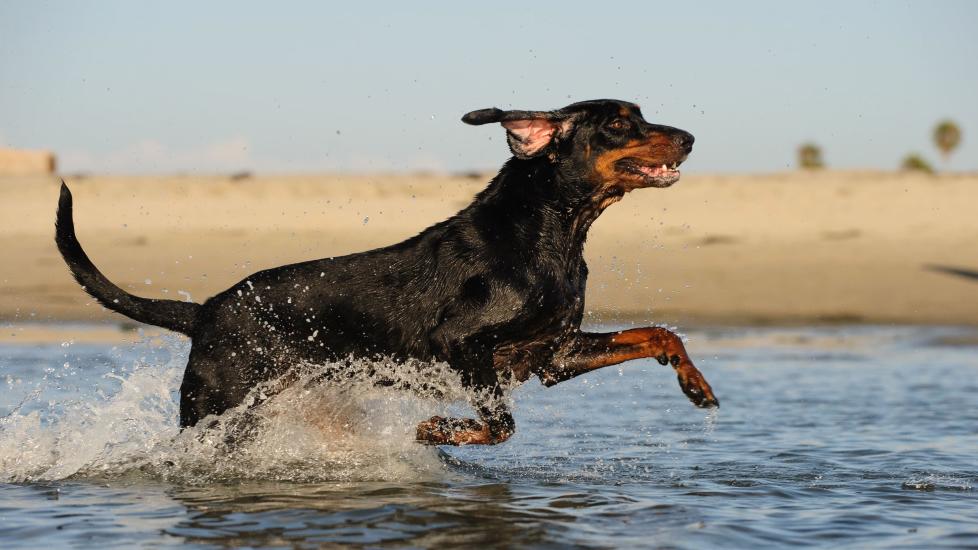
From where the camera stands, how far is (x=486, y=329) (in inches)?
235

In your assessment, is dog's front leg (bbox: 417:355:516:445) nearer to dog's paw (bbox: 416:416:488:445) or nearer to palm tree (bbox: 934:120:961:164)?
dog's paw (bbox: 416:416:488:445)

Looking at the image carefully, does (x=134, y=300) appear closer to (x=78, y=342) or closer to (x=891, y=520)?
(x=891, y=520)

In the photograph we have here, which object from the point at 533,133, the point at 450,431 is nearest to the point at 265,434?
the point at 450,431

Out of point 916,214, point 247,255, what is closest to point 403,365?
point 247,255

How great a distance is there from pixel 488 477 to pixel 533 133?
5.96 ft

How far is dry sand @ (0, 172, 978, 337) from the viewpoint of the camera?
16.1m

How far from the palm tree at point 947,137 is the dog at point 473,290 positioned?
202 feet

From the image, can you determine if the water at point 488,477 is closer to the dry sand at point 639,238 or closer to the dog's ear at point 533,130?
the dog's ear at point 533,130

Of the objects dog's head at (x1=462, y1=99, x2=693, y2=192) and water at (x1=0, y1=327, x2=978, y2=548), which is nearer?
water at (x1=0, y1=327, x2=978, y2=548)

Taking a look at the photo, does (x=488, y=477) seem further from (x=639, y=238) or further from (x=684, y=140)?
(x=639, y=238)

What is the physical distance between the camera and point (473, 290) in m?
5.97

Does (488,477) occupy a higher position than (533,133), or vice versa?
(533,133)

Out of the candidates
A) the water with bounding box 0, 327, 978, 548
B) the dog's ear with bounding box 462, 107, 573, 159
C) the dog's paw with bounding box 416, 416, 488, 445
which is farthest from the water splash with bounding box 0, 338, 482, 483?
the dog's ear with bounding box 462, 107, 573, 159

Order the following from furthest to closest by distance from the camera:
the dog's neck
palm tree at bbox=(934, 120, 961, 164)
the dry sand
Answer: palm tree at bbox=(934, 120, 961, 164) → the dry sand → the dog's neck
